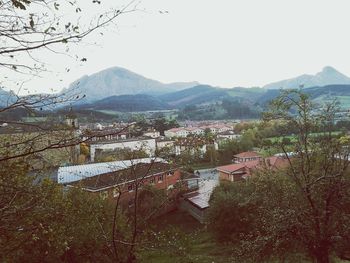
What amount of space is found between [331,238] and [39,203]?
6.84 metres

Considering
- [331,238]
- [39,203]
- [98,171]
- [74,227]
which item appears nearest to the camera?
[39,203]

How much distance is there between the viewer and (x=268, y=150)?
11734 mm

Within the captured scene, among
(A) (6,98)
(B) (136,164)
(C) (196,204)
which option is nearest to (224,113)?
(C) (196,204)

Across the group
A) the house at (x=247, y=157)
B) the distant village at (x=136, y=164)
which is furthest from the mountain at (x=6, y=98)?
the house at (x=247, y=157)

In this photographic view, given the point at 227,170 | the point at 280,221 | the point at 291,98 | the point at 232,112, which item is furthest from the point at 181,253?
the point at 232,112

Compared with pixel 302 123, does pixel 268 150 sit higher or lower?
lower

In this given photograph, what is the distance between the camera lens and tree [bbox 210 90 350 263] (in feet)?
32.1

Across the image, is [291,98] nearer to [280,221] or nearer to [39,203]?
[280,221]

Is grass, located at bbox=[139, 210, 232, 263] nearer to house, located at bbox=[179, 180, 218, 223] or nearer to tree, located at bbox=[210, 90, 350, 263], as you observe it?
house, located at bbox=[179, 180, 218, 223]

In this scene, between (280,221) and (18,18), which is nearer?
(18,18)

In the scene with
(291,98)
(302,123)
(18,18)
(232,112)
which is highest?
(18,18)

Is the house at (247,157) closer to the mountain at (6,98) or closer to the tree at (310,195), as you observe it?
the tree at (310,195)

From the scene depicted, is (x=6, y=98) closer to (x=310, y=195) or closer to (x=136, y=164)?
(x=136, y=164)

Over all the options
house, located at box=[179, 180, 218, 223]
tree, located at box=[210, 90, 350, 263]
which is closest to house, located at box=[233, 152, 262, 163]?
house, located at box=[179, 180, 218, 223]
